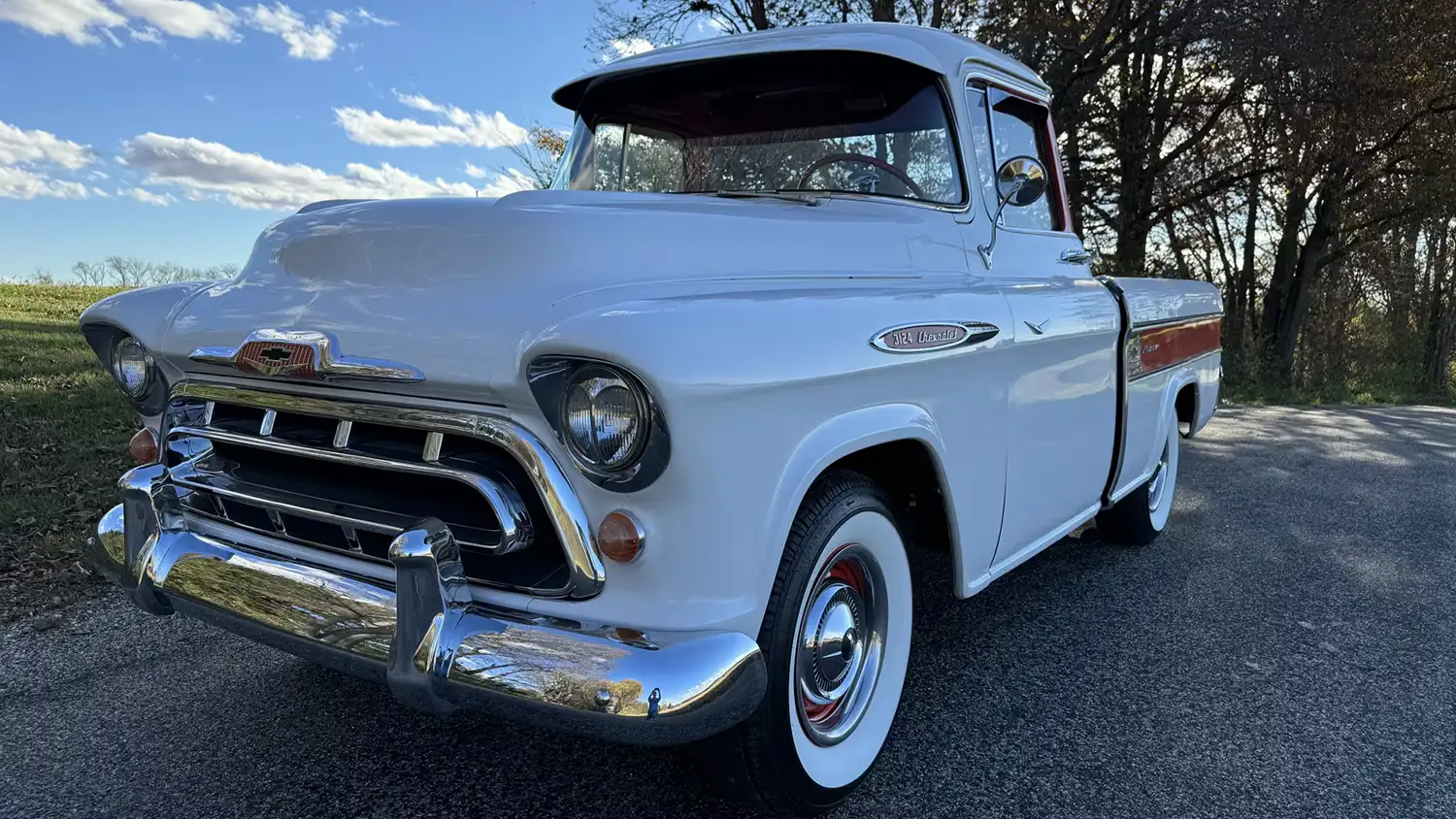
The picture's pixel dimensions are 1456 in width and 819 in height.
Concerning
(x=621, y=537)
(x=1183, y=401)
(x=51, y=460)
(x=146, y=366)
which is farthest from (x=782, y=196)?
(x=51, y=460)

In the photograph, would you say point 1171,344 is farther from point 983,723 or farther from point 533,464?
point 533,464

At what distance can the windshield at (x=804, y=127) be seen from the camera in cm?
279

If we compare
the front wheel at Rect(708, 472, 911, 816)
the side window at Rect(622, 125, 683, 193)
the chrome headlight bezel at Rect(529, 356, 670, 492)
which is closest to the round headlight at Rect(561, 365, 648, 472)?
the chrome headlight bezel at Rect(529, 356, 670, 492)

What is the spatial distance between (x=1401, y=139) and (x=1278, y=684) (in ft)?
47.6

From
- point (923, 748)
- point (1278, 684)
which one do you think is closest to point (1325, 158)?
point (1278, 684)

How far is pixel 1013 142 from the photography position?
3.26 metres

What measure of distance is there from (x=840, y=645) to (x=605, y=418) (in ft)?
2.96

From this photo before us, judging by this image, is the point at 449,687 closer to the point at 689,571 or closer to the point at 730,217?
the point at 689,571

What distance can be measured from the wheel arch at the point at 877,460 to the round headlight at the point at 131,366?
5.37ft

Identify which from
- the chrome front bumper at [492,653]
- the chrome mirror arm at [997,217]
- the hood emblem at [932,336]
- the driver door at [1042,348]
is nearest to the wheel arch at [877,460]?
the hood emblem at [932,336]

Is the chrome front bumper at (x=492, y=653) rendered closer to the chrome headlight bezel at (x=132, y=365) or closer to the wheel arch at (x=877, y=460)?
the wheel arch at (x=877, y=460)

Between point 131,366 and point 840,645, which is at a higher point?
point 131,366

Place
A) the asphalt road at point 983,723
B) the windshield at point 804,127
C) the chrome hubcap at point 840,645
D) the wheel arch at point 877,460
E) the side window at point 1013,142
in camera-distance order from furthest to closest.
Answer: the side window at point 1013,142 < the windshield at point 804,127 < the asphalt road at point 983,723 < the chrome hubcap at point 840,645 < the wheel arch at point 877,460

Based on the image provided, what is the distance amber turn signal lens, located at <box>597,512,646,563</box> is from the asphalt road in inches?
30.7
